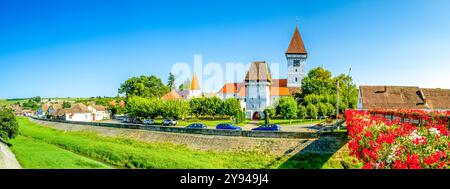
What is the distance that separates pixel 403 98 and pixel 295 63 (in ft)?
64.5

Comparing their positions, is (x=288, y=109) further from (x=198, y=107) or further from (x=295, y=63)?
(x=295, y=63)

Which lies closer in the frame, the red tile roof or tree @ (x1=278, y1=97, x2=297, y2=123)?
tree @ (x1=278, y1=97, x2=297, y2=123)

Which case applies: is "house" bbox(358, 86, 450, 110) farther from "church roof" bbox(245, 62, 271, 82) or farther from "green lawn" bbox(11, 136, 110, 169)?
"green lawn" bbox(11, 136, 110, 169)

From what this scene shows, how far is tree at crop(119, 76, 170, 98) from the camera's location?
154 ft

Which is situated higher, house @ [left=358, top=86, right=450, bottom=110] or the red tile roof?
the red tile roof

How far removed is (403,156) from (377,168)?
52 centimetres

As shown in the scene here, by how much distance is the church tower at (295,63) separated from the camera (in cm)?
4203

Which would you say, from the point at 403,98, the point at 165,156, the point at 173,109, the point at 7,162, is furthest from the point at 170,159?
the point at 403,98

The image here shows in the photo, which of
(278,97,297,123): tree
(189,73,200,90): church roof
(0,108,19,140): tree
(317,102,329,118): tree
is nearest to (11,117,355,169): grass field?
(0,108,19,140): tree

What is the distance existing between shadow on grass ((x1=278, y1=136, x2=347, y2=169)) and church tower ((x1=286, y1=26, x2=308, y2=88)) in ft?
94.7

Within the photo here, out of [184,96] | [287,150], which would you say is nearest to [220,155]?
[287,150]

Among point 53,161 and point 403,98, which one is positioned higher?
point 403,98

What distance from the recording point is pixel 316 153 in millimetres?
13539
